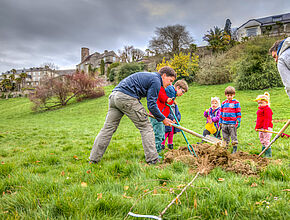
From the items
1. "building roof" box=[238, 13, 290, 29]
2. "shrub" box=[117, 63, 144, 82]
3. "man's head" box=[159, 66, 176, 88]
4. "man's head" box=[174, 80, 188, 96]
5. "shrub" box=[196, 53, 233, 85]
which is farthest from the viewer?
"building roof" box=[238, 13, 290, 29]

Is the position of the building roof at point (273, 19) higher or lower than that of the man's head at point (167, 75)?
higher

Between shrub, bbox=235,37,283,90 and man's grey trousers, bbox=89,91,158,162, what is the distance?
20.9m

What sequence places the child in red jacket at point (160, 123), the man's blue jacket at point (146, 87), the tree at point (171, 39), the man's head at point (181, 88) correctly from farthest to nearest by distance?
the tree at point (171, 39) → the man's head at point (181, 88) → the child in red jacket at point (160, 123) → the man's blue jacket at point (146, 87)

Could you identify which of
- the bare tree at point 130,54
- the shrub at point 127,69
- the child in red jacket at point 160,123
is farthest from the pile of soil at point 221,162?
the bare tree at point 130,54

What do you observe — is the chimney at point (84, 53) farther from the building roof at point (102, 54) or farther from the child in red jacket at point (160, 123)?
the child in red jacket at point (160, 123)

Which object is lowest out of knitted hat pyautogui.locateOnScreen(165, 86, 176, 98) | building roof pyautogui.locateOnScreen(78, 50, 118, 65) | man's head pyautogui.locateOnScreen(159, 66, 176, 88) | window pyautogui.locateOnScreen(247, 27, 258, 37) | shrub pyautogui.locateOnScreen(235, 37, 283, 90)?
knitted hat pyautogui.locateOnScreen(165, 86, 176, 98)

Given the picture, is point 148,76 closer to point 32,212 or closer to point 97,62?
point 32,212

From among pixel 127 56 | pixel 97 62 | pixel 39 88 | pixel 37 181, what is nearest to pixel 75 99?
pixel 39 88

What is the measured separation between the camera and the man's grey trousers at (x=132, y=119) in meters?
3.59

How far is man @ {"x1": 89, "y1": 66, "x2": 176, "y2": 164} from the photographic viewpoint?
359 centimetres

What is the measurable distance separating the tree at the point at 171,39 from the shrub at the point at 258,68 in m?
15.2

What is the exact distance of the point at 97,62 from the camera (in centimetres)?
7912

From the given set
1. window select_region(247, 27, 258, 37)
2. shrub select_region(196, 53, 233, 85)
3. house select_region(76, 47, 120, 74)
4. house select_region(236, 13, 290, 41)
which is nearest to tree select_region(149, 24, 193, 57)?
shrub select_region(196, 53, 233, 85)

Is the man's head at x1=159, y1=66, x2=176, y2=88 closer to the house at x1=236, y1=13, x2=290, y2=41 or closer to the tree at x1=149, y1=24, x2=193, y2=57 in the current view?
the tree at x1=149, y1=24, x2=193, y2=57
